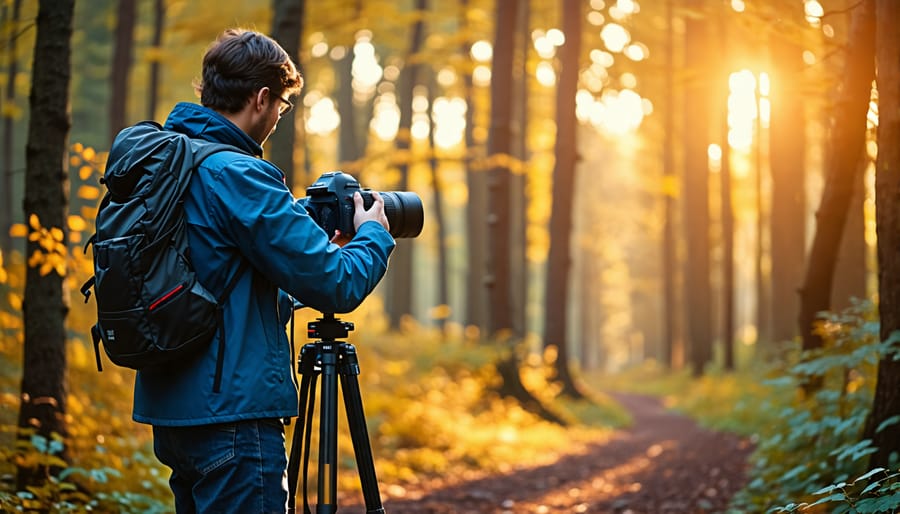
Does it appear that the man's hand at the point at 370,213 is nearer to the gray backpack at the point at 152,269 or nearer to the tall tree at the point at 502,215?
the gray backpack at the point at 152,269

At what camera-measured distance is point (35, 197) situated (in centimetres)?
521

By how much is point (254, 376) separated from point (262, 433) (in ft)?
0.57

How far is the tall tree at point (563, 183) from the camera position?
47.8 feet

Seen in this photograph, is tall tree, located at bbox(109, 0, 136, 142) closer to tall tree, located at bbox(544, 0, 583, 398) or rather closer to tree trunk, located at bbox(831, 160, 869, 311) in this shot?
tall tree, located at bbox(544, 0, 583, 398)

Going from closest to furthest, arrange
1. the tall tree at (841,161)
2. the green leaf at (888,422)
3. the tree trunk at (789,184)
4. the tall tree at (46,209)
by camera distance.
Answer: the green leaf at (888,422)
the tall tree at (46,209)
the tall tree at (841,161)
the tree trunk at (789,184)

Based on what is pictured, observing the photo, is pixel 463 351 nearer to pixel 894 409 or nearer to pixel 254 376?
pixel 894 409

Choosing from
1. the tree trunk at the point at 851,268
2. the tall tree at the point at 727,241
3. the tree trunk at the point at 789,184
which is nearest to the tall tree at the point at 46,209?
the tree trunk at the point at 851,268

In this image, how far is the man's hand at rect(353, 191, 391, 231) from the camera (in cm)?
304

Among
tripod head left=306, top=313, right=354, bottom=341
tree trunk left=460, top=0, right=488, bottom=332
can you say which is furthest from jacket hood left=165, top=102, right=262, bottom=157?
tree trunk left=460, top=0, right=488, bottom=332

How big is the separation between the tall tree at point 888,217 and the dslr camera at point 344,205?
285 cm

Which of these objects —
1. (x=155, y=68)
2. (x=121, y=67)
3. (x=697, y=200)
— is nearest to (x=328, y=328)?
(x=121, y=67)

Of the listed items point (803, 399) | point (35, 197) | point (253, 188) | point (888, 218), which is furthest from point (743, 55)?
point (253, 188)

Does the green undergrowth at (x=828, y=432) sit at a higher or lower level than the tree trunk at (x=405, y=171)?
lower

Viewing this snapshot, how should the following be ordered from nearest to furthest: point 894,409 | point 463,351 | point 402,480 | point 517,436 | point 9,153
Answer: point 894,409 < point 402,480 < point 517,436 < point 463,351 < point 9,153
